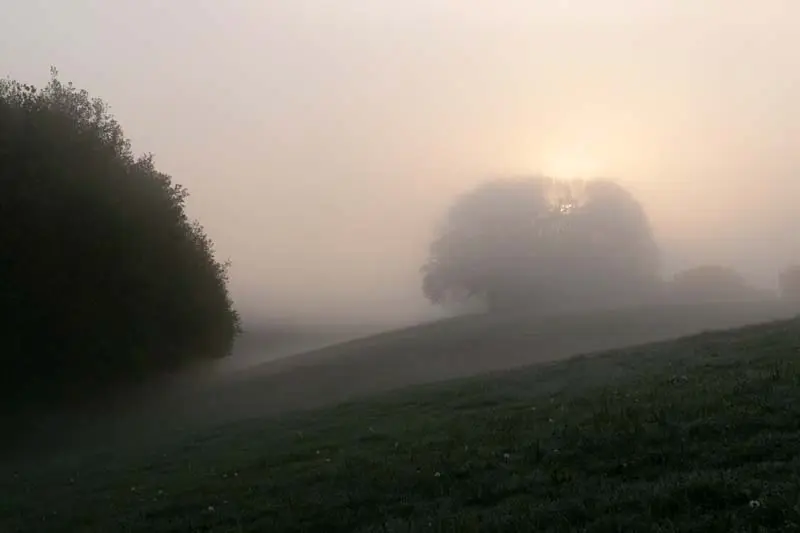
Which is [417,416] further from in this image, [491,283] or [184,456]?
[491,283]

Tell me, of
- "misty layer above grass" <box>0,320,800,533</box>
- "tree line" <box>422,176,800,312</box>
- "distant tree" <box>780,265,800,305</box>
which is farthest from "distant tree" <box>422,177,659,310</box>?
"misty layer above grass" <box>0,320,800,533</box>

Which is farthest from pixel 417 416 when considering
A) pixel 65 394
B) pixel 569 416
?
pixel 65 394

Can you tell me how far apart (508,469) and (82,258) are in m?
33.9

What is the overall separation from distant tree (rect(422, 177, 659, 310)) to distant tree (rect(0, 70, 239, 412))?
6668 centimetres

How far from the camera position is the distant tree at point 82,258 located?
128ft

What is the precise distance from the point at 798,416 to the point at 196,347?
42.2 m

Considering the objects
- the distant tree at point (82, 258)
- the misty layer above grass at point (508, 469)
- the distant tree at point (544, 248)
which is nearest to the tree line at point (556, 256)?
the distant tree at point (544, 248)

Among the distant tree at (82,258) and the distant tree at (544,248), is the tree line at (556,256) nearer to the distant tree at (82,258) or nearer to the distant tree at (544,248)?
the distant tree at (544,248)

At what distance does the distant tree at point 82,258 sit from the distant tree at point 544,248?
2625 inches

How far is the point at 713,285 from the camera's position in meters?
117

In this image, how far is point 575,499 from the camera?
1076cm

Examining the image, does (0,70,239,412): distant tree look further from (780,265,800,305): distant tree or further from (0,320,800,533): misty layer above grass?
(780,265,800,305): distant tree

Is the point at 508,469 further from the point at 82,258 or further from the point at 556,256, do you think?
the point at 556,256

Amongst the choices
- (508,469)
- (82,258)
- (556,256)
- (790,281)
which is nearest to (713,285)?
(790,281)
